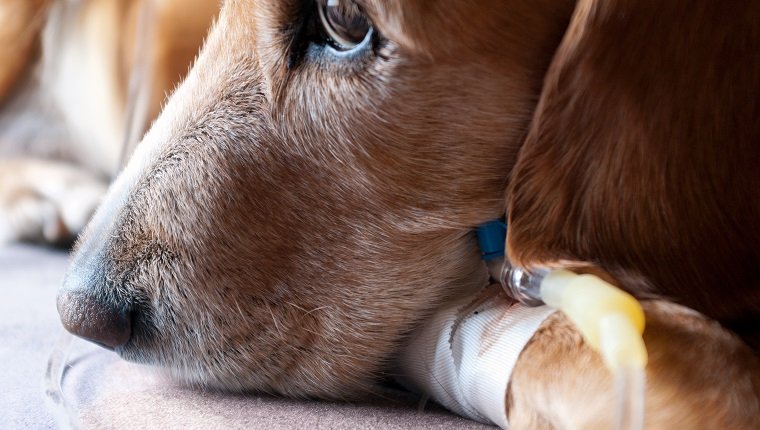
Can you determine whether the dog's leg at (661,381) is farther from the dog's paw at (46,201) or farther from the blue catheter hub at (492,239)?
the dog's paw at (46,201)

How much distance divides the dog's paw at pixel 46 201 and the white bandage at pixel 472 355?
1168 mm

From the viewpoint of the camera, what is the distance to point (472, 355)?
0.95 meters

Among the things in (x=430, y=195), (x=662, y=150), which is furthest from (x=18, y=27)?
(x=662, y=150)

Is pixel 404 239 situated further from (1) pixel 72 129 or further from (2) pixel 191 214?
(1) pixel 72 129

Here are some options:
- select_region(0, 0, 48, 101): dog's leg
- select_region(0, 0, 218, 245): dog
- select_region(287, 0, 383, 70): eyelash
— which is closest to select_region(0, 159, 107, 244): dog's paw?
select_region(0, 0, 218, 245): dog

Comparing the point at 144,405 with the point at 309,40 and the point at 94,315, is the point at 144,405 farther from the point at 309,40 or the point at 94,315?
the point at 309,40

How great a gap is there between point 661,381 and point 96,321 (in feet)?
2.16

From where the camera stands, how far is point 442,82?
0.94 metres

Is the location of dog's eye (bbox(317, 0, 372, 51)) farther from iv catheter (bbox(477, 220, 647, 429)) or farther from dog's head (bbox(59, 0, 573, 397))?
iv catheter (bbox(477, 220, 647, 429))

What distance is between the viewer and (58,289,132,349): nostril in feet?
3.33

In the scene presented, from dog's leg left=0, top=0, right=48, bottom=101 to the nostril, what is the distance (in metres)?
1.67

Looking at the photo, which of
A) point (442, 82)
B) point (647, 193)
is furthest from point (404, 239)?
point (647, 193)

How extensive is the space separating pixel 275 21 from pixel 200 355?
0.43 metres

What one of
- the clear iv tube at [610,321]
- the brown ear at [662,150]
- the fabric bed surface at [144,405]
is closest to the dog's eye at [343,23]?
the brown ear at [662,150]
